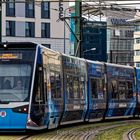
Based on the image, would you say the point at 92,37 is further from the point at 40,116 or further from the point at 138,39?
the point at 40,116

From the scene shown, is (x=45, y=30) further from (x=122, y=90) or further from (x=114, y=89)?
(x=114, y=89)

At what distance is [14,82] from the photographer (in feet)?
61.0

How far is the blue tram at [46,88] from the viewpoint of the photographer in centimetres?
1833

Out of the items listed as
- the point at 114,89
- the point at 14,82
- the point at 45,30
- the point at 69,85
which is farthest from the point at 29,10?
the point at 14,82

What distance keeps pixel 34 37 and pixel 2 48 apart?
7582cm

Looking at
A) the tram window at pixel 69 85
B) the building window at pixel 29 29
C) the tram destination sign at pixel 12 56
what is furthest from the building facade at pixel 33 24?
the tram destination sign at pixel 12 56

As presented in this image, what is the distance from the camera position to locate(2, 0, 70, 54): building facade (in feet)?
305

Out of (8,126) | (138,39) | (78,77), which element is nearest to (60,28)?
(138,39)

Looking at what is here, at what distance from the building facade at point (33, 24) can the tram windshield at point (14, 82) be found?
72152 mm

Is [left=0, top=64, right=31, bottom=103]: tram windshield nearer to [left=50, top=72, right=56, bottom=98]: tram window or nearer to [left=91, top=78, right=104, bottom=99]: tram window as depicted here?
[left=50, top=72, right=56, bottom=98]: tram window

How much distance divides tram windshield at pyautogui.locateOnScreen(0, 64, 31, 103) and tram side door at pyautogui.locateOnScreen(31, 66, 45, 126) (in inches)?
10.6

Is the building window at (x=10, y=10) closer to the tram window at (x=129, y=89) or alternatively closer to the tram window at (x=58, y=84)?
the tram window at (x=129, y=89)

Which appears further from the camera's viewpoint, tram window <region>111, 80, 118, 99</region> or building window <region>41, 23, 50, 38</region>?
building window <region>41, 23, 50, 38</region>

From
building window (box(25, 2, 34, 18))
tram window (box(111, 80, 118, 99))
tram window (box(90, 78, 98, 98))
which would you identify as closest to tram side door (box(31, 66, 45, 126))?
tram window (box(90, 78, 98, 98))
